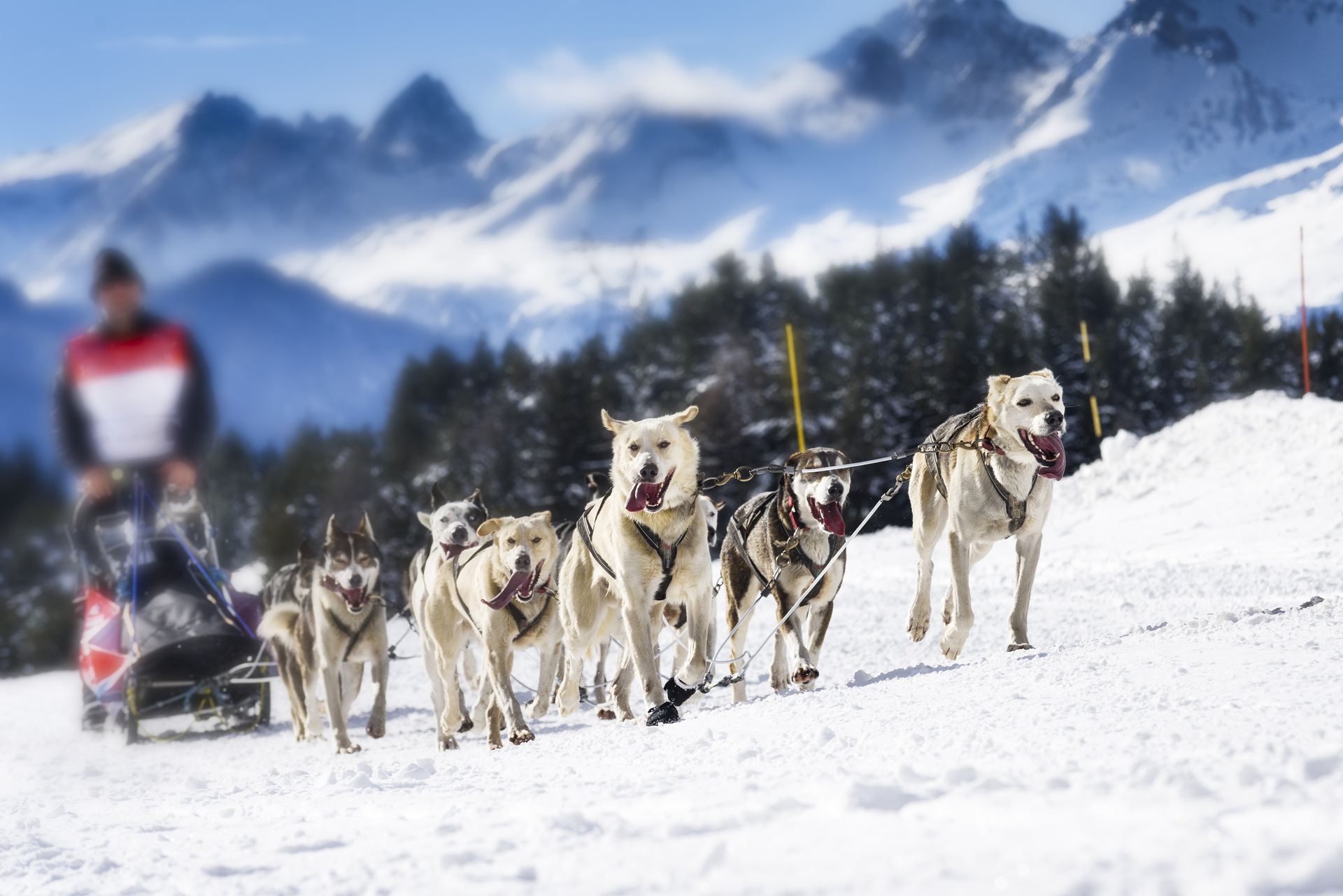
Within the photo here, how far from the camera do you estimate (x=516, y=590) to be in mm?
6426

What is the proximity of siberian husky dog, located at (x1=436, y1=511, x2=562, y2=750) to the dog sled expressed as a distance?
234 cm

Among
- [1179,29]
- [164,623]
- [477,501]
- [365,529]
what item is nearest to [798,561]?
[477,501]

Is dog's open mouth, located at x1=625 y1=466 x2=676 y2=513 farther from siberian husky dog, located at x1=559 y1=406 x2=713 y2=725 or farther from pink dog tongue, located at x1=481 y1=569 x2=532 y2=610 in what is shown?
pink dog tongue, located at x1=481 y1=569 x2=532 y2=610

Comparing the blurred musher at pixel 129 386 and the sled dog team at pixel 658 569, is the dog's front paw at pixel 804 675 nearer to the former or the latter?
the sled dog team at pixel 658 569

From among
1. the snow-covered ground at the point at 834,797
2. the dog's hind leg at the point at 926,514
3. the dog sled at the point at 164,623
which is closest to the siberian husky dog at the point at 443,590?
the snow-covered ground at the point at 834,797

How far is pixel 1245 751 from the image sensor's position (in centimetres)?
303

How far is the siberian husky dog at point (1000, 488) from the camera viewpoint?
18.3ft

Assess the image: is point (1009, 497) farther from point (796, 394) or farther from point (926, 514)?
point (796, 394)

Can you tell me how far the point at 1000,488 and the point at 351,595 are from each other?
4.45 meters

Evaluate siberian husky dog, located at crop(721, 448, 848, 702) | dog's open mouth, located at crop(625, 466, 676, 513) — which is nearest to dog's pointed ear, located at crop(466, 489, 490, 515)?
siberian husky dog, located at crop(721, 448, 848, 702)

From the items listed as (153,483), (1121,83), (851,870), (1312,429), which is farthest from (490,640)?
(1121,83)

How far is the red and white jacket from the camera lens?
5801 mm

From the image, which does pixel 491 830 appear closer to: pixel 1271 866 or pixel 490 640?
pixel 1271 866

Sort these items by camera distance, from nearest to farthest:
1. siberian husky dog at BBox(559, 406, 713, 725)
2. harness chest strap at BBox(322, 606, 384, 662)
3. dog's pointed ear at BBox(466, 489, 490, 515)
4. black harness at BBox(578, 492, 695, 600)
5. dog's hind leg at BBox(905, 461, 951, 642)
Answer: siberian husky dog at BBox(559, 406, 713, 725) → black harness at BBox(578, 492, 695, 600) → dog's hind leg at BBox(905, 461, 951, 642) → harness chest strap at BBox(322, 606, 384, 662) → dog's pointed ear at BBox(466, 489, 490, 515)
